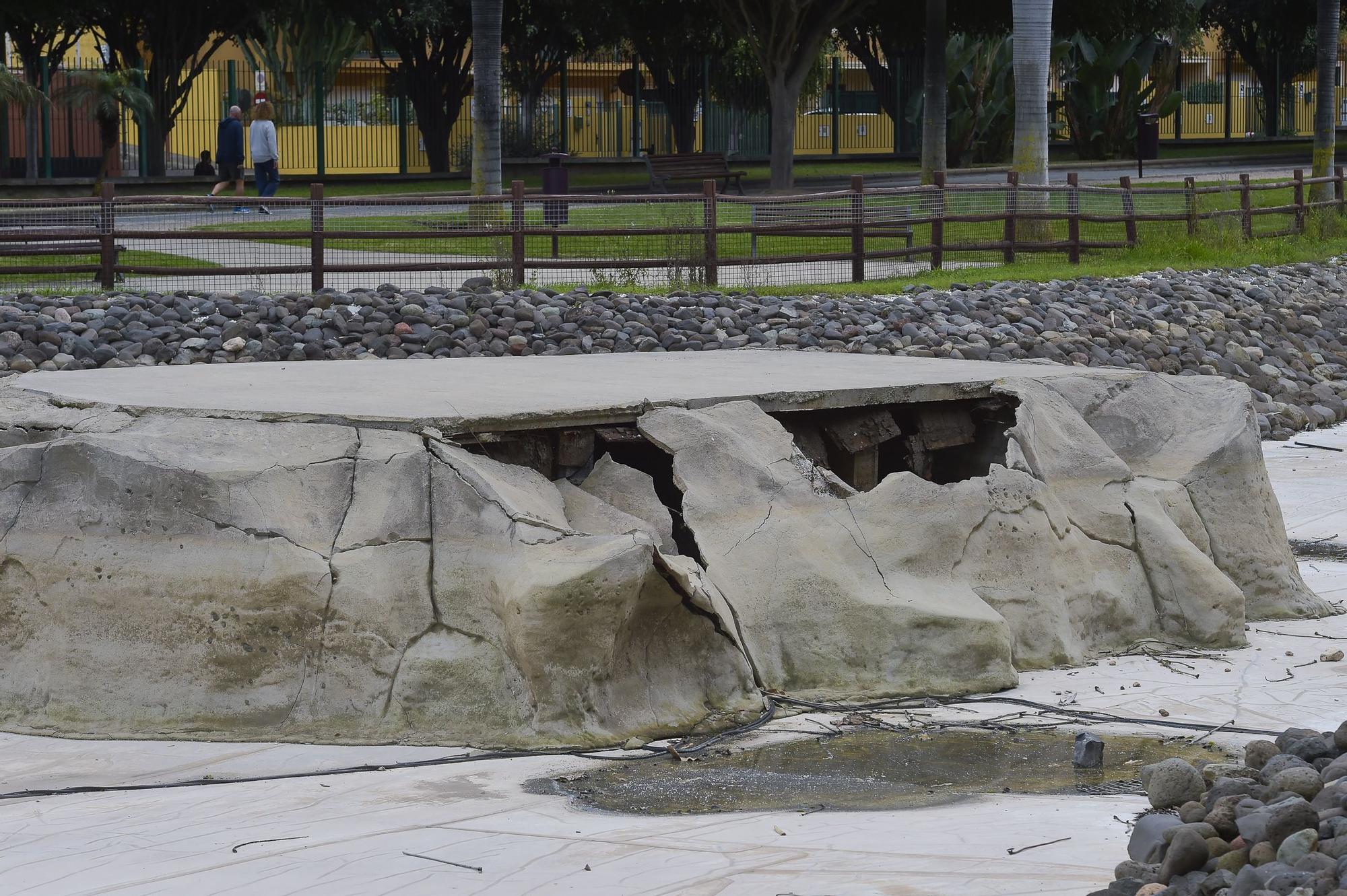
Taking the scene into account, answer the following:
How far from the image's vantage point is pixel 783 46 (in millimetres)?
26609

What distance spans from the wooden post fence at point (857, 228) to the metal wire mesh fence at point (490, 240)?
0.02 metres

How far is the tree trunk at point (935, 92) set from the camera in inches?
985

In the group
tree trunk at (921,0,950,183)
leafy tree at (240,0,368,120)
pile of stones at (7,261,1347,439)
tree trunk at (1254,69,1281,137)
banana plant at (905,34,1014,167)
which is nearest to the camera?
pile of stones at (7,261,1347,439)

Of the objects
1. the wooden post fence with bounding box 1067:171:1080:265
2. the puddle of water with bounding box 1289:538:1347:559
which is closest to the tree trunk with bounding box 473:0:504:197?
the wooden post fence with bounding box 1067:171:1080:265

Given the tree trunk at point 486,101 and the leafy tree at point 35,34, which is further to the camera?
the leafy tree at point 35,34

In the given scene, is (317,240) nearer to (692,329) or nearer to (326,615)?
(692,329)

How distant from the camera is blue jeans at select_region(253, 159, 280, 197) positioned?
21.6 metres

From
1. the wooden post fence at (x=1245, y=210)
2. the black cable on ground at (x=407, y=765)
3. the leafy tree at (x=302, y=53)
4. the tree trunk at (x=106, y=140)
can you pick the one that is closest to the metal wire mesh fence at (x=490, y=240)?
the wooden post fence at (x=1245, y=210)

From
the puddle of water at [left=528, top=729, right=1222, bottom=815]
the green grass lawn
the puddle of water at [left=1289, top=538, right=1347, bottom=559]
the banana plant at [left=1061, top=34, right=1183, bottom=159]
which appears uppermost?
the banana plant at [left=1061, top=34, right=1183, bottom=159]

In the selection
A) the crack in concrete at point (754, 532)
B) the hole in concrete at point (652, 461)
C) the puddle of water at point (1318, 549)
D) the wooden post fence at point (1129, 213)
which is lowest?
the puddle of water at point (1318, 549)

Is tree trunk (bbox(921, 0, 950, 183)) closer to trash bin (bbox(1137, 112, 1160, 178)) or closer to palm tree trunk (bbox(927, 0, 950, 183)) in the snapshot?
palm tree trunk (bbox(927, 0, 950, 183))

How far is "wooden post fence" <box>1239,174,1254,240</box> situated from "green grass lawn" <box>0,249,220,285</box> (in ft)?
41.4

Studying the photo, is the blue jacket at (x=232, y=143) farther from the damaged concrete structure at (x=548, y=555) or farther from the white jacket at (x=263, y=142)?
the damaged concrete structure at (x=548, y=555)

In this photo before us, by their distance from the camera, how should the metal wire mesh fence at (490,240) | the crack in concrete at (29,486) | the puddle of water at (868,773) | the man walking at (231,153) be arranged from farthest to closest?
1. the man walking at (231,153)
2. the metal wire mesh fence at (490,240)
3. the crack in concrete at (29,486)
4. the puddle of water at (868,773)
